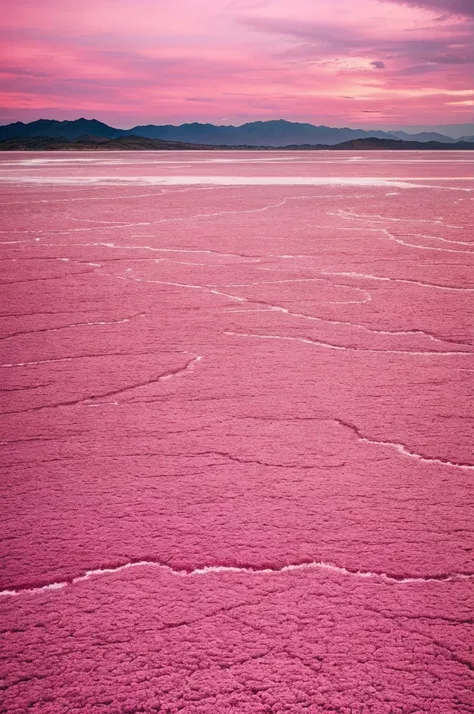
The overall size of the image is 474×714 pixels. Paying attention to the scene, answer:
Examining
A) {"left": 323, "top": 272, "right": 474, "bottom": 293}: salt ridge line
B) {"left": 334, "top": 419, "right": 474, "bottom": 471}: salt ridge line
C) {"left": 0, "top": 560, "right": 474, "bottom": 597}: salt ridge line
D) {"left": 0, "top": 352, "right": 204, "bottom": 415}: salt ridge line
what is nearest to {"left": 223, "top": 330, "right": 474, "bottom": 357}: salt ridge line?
{"left": 0, "top": 352, "right": 204, "bottom": 415}: salt ridge line

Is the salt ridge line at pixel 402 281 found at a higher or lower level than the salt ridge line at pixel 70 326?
higher

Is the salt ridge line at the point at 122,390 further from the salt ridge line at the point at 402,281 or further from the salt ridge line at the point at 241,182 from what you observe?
the salt ridge line at the point at 241,182

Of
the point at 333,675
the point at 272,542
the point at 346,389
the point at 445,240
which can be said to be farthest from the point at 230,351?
the point at 445,240

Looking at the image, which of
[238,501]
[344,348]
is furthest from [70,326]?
[238,501]

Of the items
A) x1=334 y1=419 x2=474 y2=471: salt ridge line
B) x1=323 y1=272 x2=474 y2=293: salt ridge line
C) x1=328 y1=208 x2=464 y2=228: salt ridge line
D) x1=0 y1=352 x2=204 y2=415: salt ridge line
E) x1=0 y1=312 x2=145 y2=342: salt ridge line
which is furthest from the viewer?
x1=328 y1=208 x2=464 y2=228: salt ridge line

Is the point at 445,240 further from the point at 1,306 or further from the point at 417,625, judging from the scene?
the point at 417,625

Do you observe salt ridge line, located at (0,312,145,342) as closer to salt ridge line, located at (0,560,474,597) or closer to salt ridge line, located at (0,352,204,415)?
salt ridge line, located at (0,352,204,415)

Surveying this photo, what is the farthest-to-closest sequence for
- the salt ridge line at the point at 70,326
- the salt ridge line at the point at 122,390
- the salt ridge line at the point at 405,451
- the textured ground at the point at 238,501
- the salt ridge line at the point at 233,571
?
the salt ridge line at the point at 70,326
the salt ridge line at the point at 122,390
the salt ridge line at the point at 405,451
the salt ridge line at the point at 233,571
the textured ground at the point at 238,501

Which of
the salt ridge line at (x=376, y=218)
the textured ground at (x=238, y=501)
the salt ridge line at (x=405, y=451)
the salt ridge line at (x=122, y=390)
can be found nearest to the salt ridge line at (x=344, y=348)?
the textured ground at (x=238, y=501)
